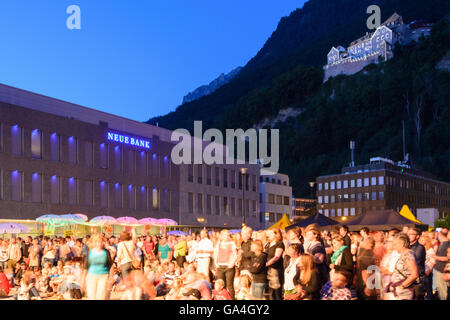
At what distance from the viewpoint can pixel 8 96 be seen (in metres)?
42.1

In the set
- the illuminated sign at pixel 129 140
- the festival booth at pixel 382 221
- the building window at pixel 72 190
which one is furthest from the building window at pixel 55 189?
the festival booth at pixel 382 221

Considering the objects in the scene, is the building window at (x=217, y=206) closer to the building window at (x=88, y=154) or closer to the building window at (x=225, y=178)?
the building window at (x=225, y=178)

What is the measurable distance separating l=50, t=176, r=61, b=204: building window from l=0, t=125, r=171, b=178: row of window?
1.46 meters

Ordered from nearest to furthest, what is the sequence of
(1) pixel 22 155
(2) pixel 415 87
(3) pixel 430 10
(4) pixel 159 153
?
(1) pixel 22 155, (4) pixel 159 153, (2) pixel 415 87, (3) pixel 430 10

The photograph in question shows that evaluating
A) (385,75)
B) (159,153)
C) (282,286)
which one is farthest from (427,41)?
(282,286)

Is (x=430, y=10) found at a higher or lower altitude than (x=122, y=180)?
higher

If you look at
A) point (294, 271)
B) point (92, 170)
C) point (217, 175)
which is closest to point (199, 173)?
point (217, 175)

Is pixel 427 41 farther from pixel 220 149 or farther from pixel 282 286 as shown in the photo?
pixel 282 286

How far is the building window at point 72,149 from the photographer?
148 feet

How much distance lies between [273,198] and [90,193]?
36018 mm

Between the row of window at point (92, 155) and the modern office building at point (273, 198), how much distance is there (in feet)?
74.9

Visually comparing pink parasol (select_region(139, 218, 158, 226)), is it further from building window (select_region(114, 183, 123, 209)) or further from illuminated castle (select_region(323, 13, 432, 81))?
illuminated castle (select_region(323, 13, 432, 81))

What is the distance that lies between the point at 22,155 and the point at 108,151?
908 cm

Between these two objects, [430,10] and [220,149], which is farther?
[430,10]
